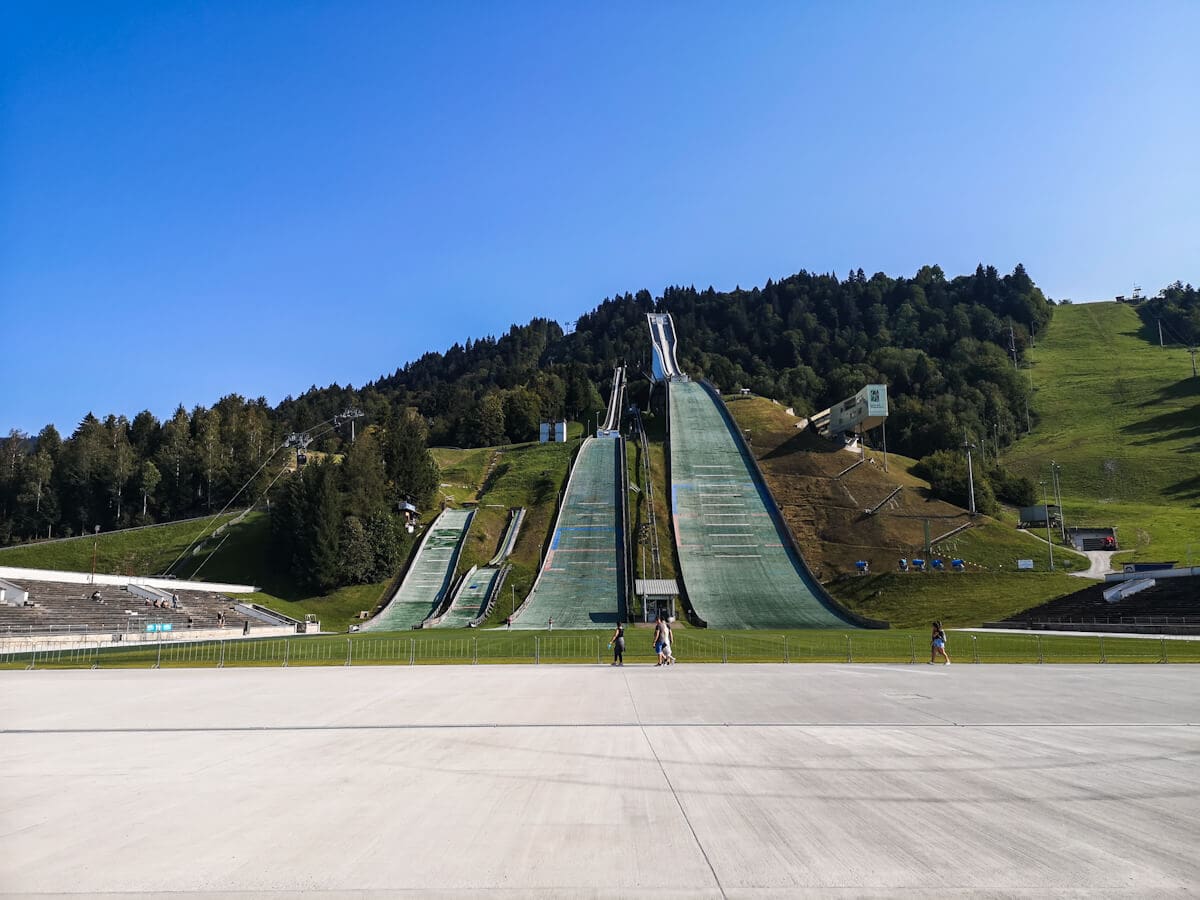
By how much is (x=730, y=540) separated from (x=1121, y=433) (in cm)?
8569

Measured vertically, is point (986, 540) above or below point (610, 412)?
below

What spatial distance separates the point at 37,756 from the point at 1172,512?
94.0 meters

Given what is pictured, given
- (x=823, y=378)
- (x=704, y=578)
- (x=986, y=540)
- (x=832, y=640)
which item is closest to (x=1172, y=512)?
(x=986, y=540)

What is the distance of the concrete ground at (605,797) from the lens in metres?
5.77

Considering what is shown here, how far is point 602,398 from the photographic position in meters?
145

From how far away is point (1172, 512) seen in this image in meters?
79.2

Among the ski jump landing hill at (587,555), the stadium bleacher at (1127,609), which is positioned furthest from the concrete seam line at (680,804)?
the stadium bleacher at (1127,609)

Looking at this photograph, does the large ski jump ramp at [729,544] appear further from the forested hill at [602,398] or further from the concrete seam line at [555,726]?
the concrete seam line at [555,726]

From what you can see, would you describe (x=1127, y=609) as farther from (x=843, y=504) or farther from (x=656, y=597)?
(x=843, y=504)

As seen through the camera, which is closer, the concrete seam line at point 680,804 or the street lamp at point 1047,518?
the concrete seam line at point 680,804

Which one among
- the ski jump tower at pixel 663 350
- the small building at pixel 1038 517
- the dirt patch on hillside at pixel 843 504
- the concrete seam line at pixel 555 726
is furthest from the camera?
the ski jump tower at pixel 663 350

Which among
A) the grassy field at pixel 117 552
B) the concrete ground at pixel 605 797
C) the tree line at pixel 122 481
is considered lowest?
the concrete ground at pixel 605 797

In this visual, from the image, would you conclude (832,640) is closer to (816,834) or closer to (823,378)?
(816,834)

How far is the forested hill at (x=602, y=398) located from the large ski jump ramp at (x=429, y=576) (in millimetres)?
7407
